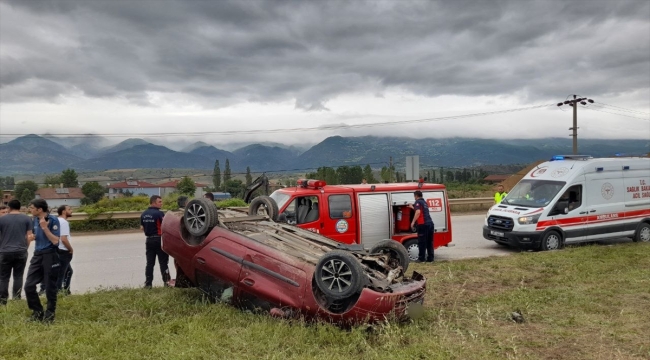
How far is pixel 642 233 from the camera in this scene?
13367 millimetres

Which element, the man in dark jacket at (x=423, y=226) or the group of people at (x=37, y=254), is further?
the man in dark jacket at (x=423, y=226)

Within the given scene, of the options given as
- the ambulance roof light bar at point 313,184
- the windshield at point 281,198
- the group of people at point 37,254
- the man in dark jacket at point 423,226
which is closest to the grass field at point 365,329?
the group of people at point 37,254

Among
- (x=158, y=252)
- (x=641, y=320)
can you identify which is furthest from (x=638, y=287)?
(x=158, y=252)

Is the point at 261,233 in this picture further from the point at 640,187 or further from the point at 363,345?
the point at 640,187

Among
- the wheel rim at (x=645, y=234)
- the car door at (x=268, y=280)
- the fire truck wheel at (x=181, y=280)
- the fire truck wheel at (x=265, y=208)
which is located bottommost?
the wheel rim at (x=645, y=234)

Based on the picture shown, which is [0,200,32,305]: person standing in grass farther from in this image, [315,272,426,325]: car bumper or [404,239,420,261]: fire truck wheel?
[404,239,420,261]: fire truck wheel

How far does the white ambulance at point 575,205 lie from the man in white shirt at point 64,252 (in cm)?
992

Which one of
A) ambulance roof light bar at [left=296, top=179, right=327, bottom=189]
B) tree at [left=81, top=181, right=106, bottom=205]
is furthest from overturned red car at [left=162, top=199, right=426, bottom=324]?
tree at [left=81, top=181, right=106, bottom=205]

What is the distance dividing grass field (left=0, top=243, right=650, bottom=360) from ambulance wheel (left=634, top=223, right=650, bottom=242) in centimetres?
653

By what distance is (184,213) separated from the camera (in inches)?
252

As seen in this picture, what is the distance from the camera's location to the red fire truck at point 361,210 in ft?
33.5

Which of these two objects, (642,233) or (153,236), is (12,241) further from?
(642,233)

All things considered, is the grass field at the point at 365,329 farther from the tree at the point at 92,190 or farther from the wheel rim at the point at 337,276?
the tree at the point at 92,190

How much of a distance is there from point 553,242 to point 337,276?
29.6 feet
